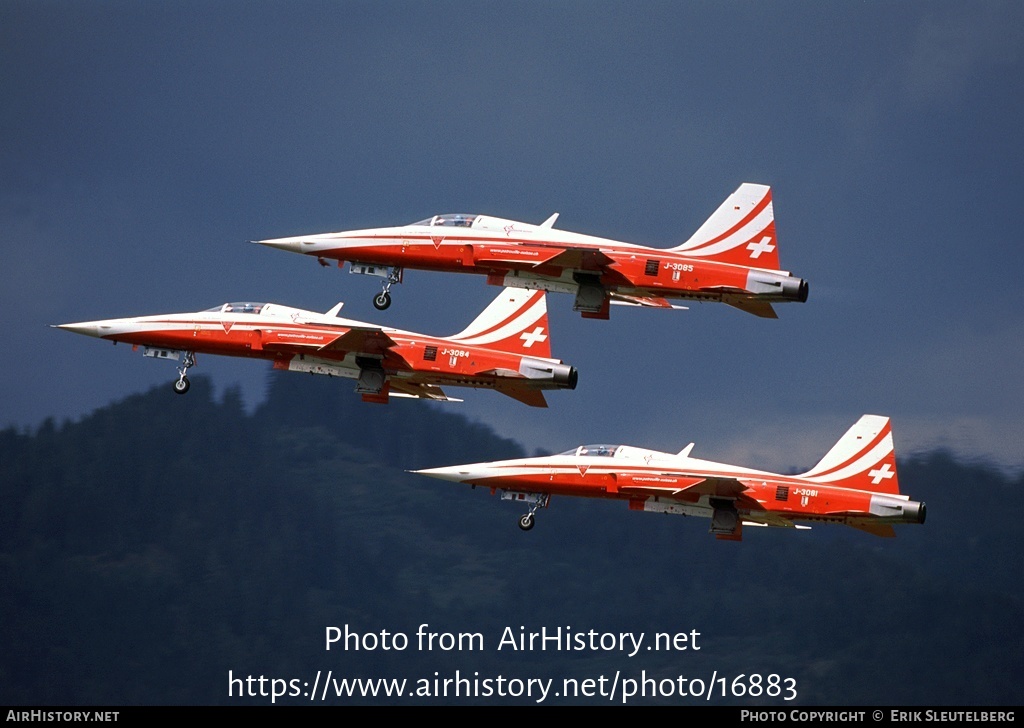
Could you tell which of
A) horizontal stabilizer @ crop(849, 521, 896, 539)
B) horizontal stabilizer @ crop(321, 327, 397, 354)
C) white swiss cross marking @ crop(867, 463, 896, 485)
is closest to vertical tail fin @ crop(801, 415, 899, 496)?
white swiss cross marking @ crop(867, 463, 896, 485)

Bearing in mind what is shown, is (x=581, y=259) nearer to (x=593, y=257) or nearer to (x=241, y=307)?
(x=593, y=257)

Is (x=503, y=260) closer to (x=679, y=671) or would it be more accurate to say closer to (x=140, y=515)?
(x=679, y=671)

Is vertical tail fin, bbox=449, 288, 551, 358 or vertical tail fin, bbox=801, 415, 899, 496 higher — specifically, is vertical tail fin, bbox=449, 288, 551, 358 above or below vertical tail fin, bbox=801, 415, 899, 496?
above

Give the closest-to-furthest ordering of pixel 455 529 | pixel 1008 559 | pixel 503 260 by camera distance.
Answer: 1. pixel 503 260
2. pixel 1008 559
3. pixel 455 529

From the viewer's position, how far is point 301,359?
67875 mm

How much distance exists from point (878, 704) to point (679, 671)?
8.22m

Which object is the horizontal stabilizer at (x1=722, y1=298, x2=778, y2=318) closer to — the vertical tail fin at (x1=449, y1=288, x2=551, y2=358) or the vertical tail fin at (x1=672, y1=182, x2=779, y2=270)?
the vertical tail fin at (x1=672, y1=182, x2=779, y2=270)

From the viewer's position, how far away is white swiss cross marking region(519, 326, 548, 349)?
68.3 metres

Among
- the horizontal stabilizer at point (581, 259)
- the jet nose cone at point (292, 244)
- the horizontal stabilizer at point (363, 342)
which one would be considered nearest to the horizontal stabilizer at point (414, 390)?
the horizontal stabilizer at point (363, 342)

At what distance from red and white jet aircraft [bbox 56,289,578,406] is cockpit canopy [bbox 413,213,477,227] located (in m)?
3.52

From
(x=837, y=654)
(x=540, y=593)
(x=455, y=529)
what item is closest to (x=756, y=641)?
(x=837, y=654)

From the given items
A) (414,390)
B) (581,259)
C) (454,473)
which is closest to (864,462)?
(581,259)

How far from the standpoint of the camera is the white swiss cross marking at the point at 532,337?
68.3 meters

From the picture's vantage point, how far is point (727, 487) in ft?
226
